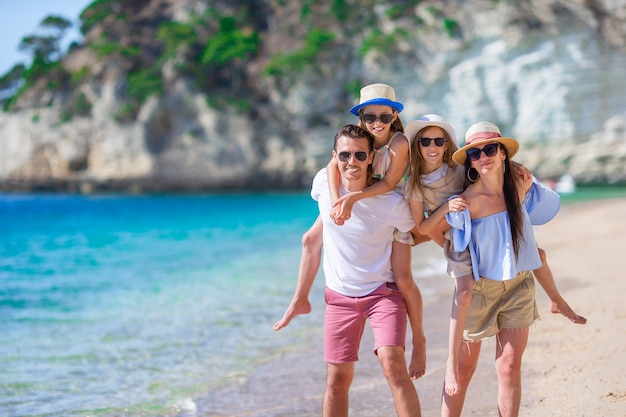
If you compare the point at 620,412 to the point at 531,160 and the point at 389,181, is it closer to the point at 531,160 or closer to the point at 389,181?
the point at 389,181

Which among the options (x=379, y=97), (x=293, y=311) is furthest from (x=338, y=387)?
(x=379, y=97)

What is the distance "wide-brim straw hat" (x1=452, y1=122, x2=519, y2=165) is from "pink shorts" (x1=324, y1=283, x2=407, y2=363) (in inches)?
30.1

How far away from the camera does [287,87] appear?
3878cm

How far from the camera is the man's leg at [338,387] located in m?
3.42

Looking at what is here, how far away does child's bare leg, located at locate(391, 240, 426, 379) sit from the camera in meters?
3.42

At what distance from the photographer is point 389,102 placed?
134 inches

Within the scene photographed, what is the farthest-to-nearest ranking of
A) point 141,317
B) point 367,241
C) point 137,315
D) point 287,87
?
point 287,87 → point 137,315 → point 141,317 → point 367,241

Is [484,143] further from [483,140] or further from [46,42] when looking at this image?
[46,42]

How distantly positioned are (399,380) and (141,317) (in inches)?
213

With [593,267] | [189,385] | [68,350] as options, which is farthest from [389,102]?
[593,267]

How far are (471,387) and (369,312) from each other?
1.56 m

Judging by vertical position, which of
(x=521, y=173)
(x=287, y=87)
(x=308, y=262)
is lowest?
(x=308, y=262)

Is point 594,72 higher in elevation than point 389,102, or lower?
higher

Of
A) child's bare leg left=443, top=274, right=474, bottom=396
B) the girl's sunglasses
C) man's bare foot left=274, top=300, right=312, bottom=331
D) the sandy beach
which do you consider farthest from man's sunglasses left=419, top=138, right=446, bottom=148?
the sandy beach
